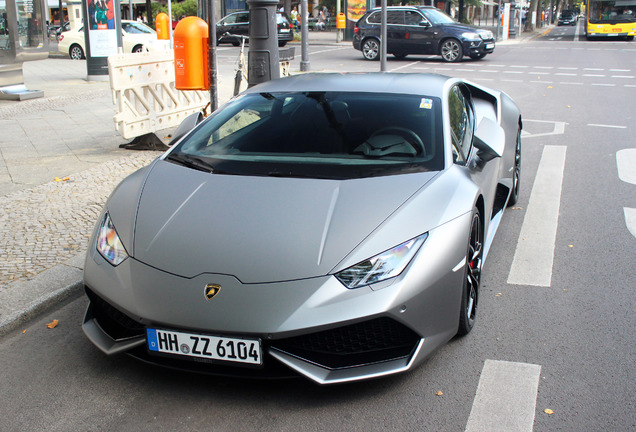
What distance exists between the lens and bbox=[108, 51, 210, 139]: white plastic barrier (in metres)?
7.95

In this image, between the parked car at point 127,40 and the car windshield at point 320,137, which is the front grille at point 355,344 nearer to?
the car windshield at point 320,137

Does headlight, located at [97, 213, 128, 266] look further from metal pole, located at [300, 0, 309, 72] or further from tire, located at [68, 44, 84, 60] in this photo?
tire, located at [68, 44, 84, 60]

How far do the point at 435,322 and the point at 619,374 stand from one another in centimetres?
95

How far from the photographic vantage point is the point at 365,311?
281 centimetres

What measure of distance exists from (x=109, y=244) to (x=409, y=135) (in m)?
1.79

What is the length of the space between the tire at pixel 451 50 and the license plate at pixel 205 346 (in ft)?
68.4

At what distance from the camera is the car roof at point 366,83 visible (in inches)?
170

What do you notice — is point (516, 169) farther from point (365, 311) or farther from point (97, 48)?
point (97, 48)

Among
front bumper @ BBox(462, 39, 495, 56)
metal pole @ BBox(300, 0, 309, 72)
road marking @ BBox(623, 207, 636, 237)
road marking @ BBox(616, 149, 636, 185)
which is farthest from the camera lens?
front bumper @ BBox(462, 39, 495, 56)

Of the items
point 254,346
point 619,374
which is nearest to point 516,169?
point 619,374

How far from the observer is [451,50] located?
2242 centimetres

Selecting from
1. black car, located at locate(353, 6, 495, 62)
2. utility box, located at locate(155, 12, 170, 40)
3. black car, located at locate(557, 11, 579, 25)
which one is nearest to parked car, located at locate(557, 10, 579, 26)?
black car, located at locate(557, 11, 579, 25)

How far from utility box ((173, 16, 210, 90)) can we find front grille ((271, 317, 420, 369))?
19.6ft

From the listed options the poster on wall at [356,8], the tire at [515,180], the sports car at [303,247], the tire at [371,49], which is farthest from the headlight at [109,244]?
the poster on wall at [356,8]
